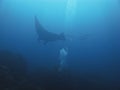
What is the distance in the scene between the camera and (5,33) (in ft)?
22.6

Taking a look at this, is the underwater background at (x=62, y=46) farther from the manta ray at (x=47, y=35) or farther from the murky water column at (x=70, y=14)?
the manta ray at (x=47, y=35)

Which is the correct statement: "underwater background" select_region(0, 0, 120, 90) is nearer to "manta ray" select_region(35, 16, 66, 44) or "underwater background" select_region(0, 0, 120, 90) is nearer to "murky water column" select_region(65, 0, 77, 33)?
"murky water column" select_region(65, 0, 77, 33)

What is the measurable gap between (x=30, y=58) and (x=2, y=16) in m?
2.76

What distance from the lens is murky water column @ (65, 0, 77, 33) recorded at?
7330 mm

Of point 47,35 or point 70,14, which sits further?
point 70,14

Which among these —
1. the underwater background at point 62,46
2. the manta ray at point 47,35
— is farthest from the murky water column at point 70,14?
the manta ray at point 47,35

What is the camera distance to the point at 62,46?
6465 millimetres

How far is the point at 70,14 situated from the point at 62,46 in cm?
191

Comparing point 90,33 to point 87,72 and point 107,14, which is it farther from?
point 87,72

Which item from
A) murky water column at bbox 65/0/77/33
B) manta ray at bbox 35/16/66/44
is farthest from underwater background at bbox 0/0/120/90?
manta ray at bbox 35/16/66/44

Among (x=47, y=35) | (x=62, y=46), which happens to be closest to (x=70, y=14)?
(x=62, y=46)

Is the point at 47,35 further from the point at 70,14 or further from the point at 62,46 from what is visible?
the point at 70,14

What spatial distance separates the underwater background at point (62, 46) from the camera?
4180 millimetres

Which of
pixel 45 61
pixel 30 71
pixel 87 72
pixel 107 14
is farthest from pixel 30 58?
pixel 107 14
